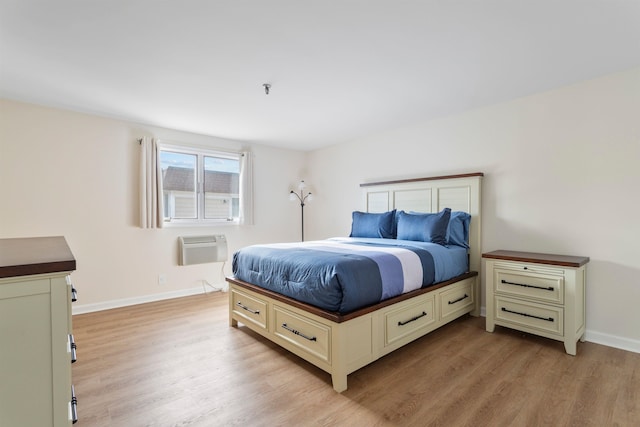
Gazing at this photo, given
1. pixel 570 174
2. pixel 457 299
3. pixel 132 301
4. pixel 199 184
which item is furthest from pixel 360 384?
pixel 199 184

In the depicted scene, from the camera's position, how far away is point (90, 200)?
3.44 metres

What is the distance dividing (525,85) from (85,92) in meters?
4.05

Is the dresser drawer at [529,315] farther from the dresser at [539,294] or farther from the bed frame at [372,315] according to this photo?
the bed frame at [372,315]

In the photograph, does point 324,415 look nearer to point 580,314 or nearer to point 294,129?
point 580,314

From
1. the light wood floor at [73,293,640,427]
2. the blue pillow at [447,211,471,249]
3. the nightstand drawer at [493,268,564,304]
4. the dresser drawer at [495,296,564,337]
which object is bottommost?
the light wood floor at [73,293,640,427]

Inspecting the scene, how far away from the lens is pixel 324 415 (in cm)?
167

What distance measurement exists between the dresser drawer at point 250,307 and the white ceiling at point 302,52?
1.90m

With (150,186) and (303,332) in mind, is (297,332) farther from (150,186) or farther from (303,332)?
(150,186)

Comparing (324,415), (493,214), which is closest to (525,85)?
(493,214)

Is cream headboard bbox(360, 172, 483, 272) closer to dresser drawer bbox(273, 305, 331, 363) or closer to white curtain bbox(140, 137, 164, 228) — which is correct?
dresser drawer bbox(273, 305, 331, 363)

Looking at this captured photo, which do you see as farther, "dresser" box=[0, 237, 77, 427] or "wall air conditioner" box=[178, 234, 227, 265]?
"wall air conditioner" box=[178, 234, 227, 265]

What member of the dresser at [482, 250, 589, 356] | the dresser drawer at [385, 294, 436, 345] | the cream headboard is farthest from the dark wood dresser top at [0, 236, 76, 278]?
the cream headboard

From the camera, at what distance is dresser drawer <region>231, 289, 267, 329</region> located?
255 cm

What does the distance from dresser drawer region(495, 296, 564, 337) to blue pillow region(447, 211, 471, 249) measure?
0.67 m
